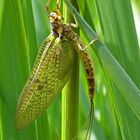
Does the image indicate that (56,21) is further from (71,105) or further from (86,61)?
(71,105)

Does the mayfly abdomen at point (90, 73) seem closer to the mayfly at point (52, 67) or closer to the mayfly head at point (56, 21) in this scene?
the mayfly at point (52, 67)

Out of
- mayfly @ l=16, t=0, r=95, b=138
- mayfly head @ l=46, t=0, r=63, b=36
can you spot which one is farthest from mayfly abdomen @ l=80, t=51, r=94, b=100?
mayfly head @ l=46, t=0, r=63, b=36

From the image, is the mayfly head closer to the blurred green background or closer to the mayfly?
the mayfly

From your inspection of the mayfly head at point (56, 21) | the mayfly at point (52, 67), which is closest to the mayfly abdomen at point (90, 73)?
the mayfly at point (52, 67)

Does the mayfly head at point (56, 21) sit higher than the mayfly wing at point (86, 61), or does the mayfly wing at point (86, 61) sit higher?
the mayfly head at point (56, 21)

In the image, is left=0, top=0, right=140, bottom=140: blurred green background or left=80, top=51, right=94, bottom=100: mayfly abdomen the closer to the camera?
left=0, top=0, right=140, bottom=140: blurred green background

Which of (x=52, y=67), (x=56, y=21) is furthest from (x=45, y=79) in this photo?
(x=56, y=21)

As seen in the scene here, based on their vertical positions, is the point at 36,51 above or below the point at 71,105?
above

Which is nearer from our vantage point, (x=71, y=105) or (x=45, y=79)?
(x=71, y=105)
